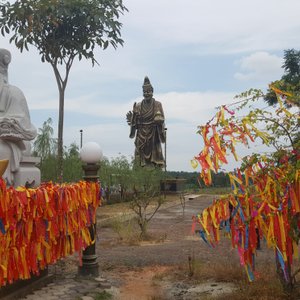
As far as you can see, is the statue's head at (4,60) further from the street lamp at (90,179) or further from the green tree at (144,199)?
the green tree at (144,199)

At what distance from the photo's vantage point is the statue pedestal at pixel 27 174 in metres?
6.75

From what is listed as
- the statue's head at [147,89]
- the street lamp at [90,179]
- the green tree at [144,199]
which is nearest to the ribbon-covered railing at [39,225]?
the street lamp at [90,179]

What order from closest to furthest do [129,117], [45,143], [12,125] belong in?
[12,125] → [45,143] → [129,117]

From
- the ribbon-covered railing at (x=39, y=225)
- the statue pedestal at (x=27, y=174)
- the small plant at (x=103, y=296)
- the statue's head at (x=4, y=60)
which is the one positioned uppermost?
the statue's head at (x=4, y=60)

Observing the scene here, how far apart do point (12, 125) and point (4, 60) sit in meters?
1.16

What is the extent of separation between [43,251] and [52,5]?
1048 centimetres

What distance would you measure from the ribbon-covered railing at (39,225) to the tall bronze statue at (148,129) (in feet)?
54.9

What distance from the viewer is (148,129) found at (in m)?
23.0

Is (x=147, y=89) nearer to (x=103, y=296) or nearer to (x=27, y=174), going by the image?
(x=27, y=174)

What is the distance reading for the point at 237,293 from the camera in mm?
4883

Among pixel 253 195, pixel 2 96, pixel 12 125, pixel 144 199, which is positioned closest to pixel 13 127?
pixel 12 125

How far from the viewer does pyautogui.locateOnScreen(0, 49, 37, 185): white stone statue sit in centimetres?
657

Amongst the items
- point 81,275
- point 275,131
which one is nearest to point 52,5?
point 81,275

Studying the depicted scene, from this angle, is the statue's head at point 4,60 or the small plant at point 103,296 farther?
the statue's head at point 4,60
